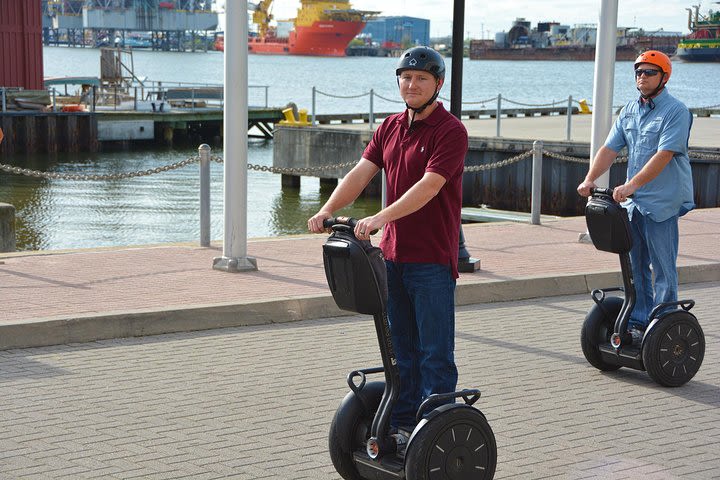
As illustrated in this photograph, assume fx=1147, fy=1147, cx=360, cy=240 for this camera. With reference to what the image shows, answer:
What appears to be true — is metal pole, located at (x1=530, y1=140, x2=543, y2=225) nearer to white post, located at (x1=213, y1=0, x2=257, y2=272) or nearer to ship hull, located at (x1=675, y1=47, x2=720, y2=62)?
white post, located at (x1=213, y1=0, x2=257, y2=272)

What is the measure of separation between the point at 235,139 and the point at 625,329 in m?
4.39

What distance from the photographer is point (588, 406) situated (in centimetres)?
646

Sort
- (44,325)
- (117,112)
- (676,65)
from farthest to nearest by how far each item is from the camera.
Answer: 1. (676,65)
2. (117,112)
3. (44,325)

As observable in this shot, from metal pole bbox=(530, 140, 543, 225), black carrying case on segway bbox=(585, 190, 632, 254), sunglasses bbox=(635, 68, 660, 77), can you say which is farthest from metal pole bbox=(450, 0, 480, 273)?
sunglasses bbox=(635, 68, 660, 77)

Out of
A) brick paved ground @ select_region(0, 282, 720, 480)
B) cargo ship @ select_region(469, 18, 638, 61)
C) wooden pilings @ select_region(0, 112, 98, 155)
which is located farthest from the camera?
cargo ship @ select_region(469, 18, 638, 61)

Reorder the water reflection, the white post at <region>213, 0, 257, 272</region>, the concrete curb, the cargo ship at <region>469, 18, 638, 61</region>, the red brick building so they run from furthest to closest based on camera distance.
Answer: the cargo ship at <region>469, 18, 638, 61</region> < the red brick building < the water reflection < the white post at <region>213, 0, 257, 272</region> < the concrete curb

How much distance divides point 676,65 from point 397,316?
165 m

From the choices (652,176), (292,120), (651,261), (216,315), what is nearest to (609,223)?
(652,176)

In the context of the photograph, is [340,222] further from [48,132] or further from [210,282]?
[48,132]

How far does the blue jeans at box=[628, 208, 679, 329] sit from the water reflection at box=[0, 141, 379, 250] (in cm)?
1454

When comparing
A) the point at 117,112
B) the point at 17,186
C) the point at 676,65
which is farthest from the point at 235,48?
the point at 676,65

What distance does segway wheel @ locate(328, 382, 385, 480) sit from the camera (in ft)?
16.3

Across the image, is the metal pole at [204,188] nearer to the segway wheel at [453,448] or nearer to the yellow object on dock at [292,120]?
the segway wheel at [453,448]

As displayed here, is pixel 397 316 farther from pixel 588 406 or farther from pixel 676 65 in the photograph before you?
pixel 676 65
